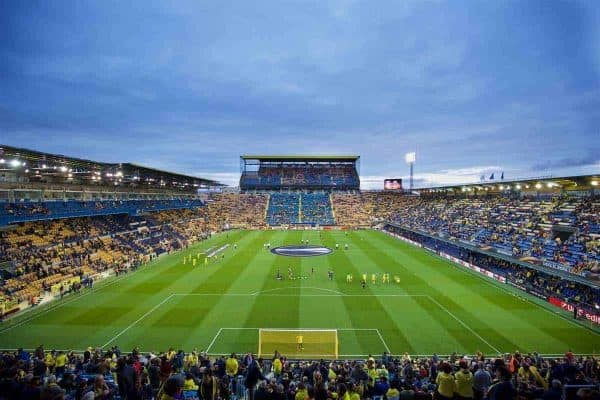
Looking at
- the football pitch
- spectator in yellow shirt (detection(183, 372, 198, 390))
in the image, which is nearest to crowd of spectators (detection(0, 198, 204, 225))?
the football pitch

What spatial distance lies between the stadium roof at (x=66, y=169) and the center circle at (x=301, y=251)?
874 inches

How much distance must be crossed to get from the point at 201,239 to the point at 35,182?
26.5 m

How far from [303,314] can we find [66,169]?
2915 centimetres

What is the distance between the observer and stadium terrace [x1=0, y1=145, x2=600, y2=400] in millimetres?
9719

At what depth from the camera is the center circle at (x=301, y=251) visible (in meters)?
46.0

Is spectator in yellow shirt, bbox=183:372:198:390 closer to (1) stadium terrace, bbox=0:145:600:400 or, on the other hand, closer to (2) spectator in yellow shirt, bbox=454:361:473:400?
(1) stadium terrace, bbox=0:145:600:400

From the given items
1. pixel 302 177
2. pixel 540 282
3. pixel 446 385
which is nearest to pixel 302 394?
pixel 446 385

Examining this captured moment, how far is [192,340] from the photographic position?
64.5ft

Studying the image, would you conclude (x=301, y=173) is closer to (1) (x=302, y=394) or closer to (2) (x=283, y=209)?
(2) (x=283, y=209)

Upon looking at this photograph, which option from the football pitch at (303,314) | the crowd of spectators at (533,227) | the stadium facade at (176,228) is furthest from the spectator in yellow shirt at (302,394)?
the crowd of spectators at (533,227)

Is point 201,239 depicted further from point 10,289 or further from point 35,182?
point 10,289

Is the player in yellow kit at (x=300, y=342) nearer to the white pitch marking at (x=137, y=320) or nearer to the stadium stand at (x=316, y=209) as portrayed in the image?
the white pitch marking at (x=137, y=320)

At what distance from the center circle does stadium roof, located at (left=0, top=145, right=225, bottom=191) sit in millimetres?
22193

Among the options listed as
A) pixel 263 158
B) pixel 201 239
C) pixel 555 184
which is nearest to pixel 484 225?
pixel 555 184
